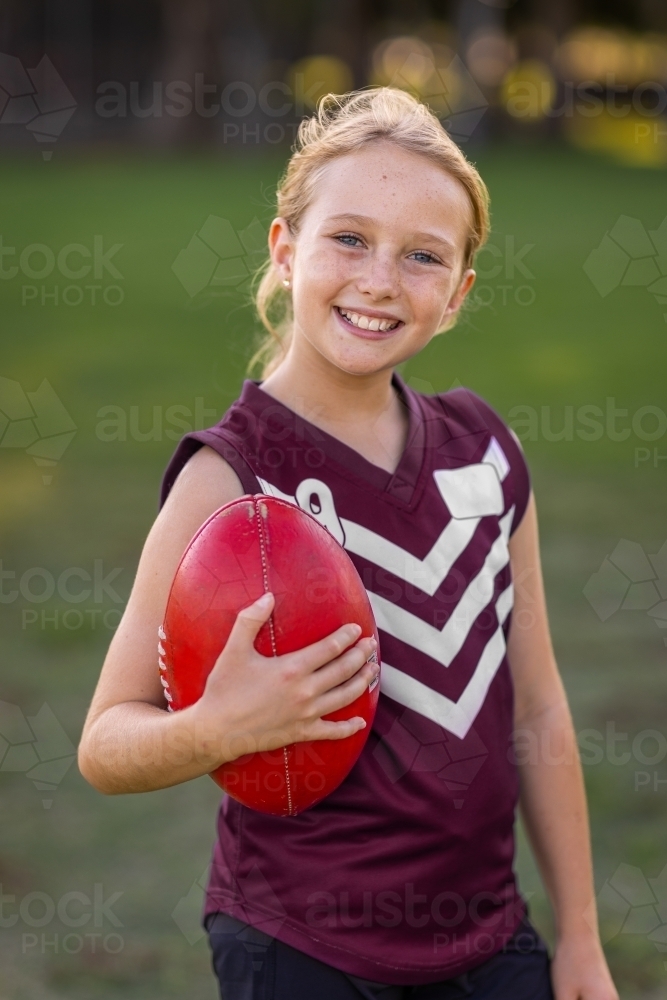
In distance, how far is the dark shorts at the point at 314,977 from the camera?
1719mm

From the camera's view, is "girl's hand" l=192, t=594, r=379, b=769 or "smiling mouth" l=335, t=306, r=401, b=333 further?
"smiling mouth" l=335, t=306, r=401, b=333

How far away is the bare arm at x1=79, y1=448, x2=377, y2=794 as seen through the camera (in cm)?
149

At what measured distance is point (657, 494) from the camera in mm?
6574

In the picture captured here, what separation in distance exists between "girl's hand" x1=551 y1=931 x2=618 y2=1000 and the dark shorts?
4 cm

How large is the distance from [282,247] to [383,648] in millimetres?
671

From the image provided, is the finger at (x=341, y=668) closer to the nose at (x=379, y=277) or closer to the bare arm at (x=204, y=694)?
the bare arm at (x=204, y=694)

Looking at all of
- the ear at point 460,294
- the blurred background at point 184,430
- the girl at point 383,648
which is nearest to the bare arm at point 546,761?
the girl at point 383,648

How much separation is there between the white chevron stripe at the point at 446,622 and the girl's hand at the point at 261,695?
0.26 m

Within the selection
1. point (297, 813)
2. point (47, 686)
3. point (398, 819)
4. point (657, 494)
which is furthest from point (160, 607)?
point (657, 494)

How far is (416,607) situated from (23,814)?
2.11 m

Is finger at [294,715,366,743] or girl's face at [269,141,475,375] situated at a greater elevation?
girl's face at [269,141,475,375]

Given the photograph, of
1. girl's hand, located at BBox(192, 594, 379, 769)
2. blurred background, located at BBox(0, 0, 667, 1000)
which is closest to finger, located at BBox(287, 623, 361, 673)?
girl's hand, located at BBox(192, 594, 379, 769)

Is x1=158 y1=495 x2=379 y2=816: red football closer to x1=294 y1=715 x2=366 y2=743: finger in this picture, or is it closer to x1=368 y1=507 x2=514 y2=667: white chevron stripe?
x1=294 y1=715 x2=366 y2=743: finger

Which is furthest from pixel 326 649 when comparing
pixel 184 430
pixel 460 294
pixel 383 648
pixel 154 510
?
pixel 184 430
